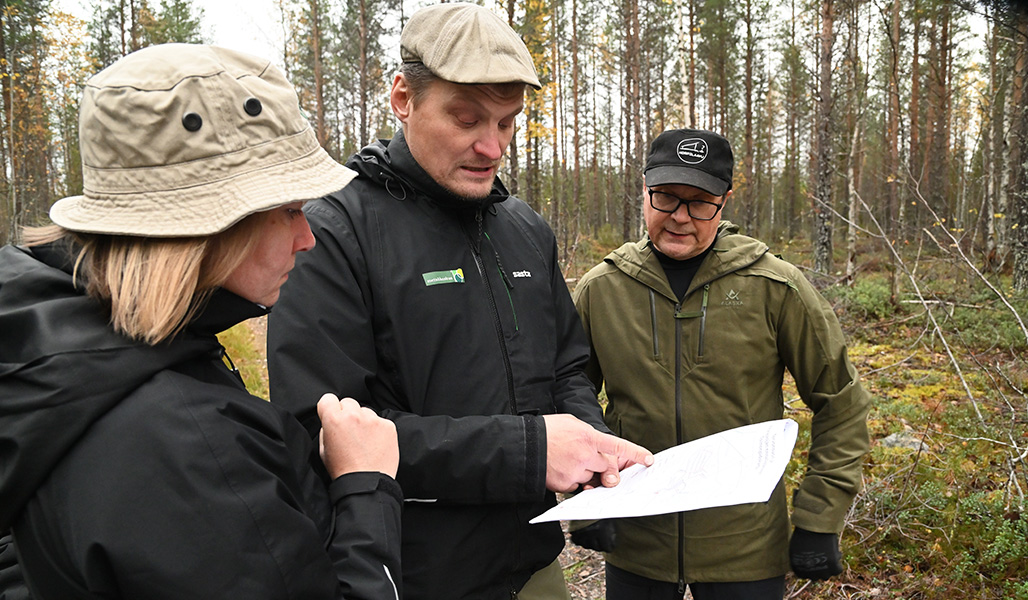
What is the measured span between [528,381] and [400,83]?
98 cm

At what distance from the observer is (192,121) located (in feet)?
3.40

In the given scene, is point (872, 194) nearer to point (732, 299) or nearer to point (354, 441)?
point (732, 299)

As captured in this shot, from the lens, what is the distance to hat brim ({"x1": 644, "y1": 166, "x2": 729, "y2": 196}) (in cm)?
238

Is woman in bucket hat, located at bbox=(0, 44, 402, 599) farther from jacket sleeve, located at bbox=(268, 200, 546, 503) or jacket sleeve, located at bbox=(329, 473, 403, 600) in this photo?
jacket sleeve, located at bbox=(268, 200, 546, 503)

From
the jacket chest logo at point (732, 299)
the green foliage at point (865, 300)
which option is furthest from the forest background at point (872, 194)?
the jacket chest logo at point (732, 299)

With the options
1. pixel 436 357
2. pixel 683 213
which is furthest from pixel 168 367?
pixel 683 213

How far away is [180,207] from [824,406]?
Result: 2.24 metres

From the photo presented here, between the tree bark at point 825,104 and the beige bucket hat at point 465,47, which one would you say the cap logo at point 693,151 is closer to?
the beige bucket hat at point 465,47

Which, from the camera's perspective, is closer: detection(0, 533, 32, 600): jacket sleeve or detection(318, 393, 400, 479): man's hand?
detection(0, 533, 32, 600): jacket sleeve

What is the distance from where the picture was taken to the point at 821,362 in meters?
2.32

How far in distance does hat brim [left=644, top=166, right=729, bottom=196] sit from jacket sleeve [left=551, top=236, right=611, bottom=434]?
Result: 1.79ft

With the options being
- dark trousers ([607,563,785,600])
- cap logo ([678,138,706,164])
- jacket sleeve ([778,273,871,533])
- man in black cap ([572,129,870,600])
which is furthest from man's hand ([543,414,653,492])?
cap logo ([678,138,706,164])

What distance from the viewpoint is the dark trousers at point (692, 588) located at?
7.47ft

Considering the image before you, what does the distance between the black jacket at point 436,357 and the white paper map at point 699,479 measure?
217 millimetres
